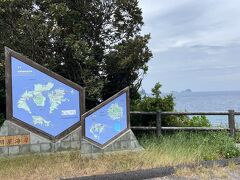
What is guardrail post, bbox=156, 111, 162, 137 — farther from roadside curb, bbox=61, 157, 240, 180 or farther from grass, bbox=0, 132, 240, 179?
roadside curb, bbox=61, 157, 240, 180

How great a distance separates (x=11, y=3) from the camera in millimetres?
11555

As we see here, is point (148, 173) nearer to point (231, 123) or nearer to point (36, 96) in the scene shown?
point (36, 96)

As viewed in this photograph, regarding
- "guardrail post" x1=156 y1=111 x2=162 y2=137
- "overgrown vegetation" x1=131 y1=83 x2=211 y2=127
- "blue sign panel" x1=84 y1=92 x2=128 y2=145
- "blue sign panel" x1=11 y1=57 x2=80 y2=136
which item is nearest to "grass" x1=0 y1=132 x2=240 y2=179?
"blue sign panel" x1=84 y1=92 x2=128 y2=145

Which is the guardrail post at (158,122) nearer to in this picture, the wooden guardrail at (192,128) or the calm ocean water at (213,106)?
the wooden guardrail at (192,128)

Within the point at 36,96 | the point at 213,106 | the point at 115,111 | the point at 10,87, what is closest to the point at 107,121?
the point at 115,111

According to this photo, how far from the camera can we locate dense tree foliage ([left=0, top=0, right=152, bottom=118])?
11.5 metres

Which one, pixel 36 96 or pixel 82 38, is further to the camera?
pixel 82 38

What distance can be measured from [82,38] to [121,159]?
13.9 ft

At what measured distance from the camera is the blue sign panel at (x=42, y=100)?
980cm

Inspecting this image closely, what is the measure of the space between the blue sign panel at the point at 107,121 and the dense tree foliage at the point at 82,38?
4.32 ft

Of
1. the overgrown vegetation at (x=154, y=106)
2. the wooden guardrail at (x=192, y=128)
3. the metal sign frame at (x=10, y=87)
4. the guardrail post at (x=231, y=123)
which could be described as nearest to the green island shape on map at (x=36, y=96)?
the metal sign frame at (x=10, y=87)

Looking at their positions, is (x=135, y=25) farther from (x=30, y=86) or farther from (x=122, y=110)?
(x=30, y=86)

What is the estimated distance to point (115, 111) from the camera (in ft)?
34.7

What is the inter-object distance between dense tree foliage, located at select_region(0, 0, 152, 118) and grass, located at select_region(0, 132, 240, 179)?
103 inches
